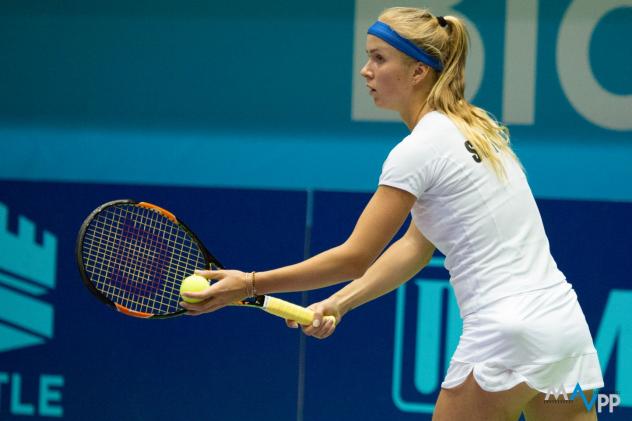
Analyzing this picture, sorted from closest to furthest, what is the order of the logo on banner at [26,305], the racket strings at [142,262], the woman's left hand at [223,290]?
the woman's left hand at [223,290] < the racket strings at [142,262] < the logo on banner at [26,305]

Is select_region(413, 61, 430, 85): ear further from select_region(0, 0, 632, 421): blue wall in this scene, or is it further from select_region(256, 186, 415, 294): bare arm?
select_region(0, 0, 632, 421): blue wall

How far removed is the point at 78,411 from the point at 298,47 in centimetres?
216

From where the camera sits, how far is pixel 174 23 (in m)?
5.77

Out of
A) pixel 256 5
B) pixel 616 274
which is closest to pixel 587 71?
pixel 616 274

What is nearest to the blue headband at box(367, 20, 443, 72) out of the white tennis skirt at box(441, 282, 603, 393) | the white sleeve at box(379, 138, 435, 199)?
the white sleeve at box(379, 138, 435, 199)

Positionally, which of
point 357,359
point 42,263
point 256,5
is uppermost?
point 256,5

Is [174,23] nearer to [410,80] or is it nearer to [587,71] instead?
[587,71]

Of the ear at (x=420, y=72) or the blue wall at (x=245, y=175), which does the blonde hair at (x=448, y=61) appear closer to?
the ear at (x=420, y=72)

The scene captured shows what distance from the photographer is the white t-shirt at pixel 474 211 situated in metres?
2.71

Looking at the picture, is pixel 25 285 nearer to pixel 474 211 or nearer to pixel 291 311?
pixel 291 311

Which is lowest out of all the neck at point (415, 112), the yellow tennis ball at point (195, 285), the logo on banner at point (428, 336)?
the logo on banner at point (428, 336)

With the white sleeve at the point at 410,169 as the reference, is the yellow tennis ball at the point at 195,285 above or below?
below

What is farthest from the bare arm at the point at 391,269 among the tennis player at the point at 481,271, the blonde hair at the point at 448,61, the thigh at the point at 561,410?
the thigh at the point at 561,410

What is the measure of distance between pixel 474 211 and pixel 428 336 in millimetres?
2163
